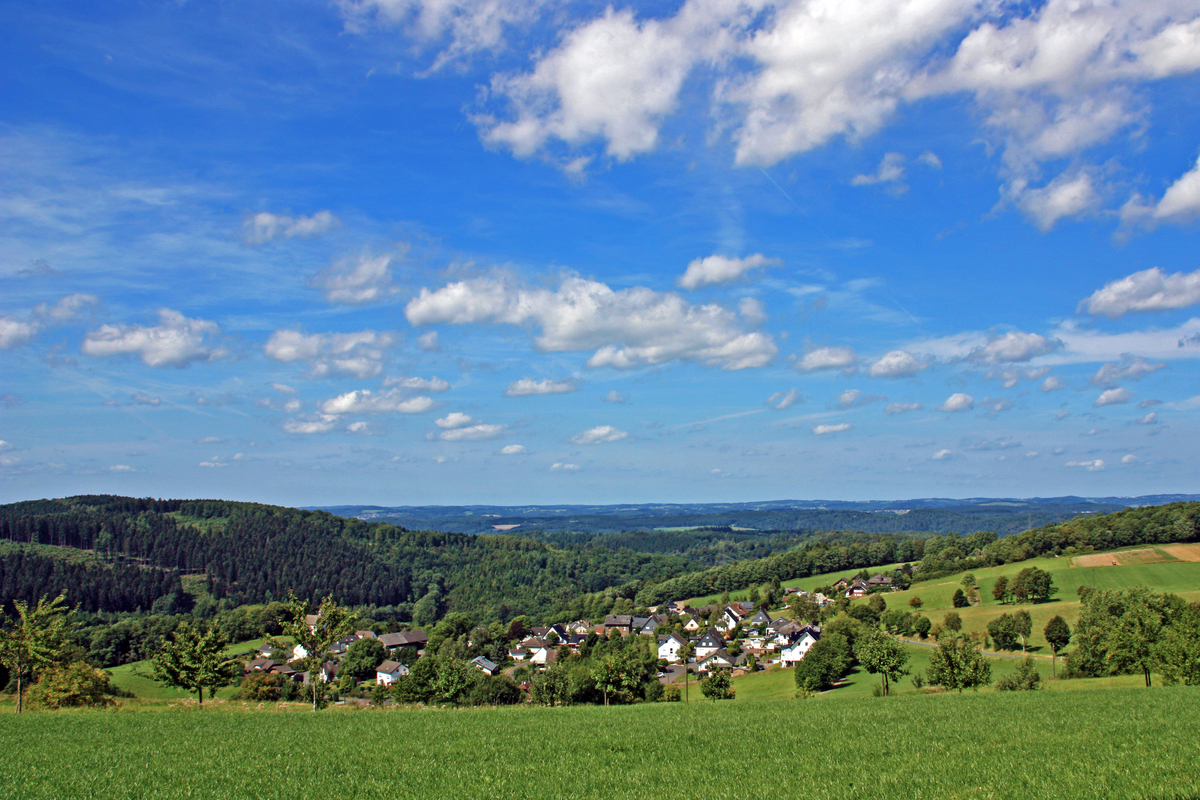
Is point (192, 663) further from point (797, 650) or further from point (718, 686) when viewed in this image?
point (797, 650)

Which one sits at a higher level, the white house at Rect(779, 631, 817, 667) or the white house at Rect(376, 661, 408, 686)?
the white house at Rect(779, 631, 817, 667)

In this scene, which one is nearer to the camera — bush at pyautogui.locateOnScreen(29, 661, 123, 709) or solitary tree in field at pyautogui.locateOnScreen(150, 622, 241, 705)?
bush at pyautogui.locateOnScreen(29, 661, 123, 709)

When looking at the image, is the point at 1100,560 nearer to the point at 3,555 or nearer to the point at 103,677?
the point at 103,677

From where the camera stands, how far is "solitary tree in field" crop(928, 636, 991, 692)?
4228 cm

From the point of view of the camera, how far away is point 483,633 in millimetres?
113625

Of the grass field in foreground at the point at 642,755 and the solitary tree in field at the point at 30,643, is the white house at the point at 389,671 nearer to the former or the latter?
the solitary tree in field at the point at 30,643

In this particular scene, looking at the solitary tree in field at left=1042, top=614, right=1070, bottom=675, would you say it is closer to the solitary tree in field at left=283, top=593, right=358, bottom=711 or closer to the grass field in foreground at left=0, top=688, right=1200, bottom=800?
the grass field in foreground at left=0, top=688, right=1200, bottom=800

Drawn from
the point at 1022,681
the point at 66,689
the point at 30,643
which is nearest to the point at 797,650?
the point at 1022,681

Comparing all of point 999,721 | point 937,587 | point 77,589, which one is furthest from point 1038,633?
point 77,589

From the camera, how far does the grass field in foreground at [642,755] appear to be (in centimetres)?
1187

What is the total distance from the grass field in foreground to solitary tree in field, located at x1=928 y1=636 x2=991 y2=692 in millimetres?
18547

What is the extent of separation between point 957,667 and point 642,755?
Answer: 3559 centimetres

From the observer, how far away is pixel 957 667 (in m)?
42.5

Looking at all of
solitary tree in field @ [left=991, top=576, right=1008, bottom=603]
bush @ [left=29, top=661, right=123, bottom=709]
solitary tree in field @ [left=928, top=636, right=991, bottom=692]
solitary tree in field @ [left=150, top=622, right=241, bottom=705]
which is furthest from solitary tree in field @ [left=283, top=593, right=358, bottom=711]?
solitary tree in field @ [left=991, top=576, right=1008, bottom=603]
